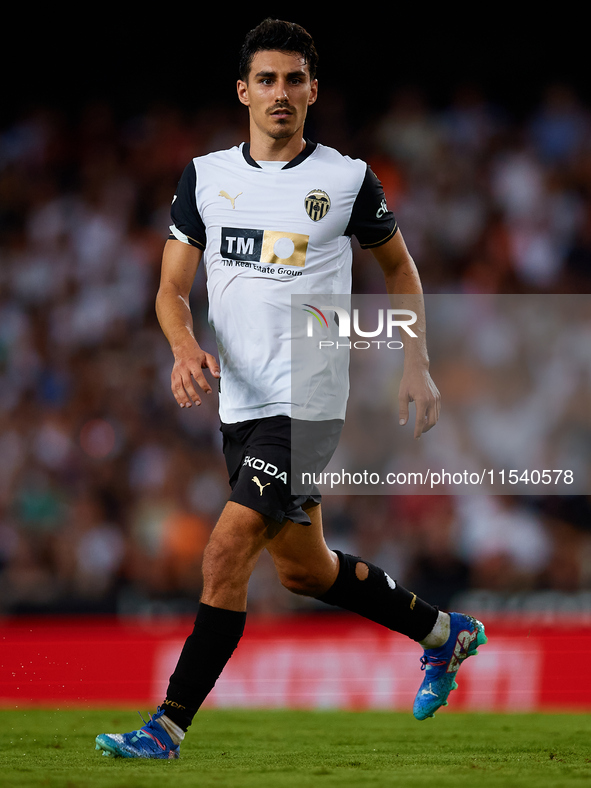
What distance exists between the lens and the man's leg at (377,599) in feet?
12.4

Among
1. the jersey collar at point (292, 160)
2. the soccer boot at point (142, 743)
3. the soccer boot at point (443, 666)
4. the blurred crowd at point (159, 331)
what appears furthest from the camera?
the blurred crowd at point (159, 331)

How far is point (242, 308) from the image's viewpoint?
12.2 feet

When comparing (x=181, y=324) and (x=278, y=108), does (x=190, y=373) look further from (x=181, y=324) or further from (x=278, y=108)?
(x=278, y=108)

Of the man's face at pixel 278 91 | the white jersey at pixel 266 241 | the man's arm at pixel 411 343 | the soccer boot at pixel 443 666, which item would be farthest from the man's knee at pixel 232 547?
the man's face at pixel 278 91

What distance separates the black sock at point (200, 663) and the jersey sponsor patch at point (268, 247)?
1300mm

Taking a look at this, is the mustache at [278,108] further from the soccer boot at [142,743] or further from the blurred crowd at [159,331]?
the blurred crowd at [159,331]

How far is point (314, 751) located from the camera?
12.4ft

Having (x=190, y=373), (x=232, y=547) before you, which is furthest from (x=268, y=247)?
(x=232, y=547)

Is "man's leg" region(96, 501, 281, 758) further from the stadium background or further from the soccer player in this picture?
the stadium background

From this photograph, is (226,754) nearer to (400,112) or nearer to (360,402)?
(360,402)

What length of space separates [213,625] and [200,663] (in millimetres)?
135

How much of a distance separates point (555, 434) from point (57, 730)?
5.31 meters

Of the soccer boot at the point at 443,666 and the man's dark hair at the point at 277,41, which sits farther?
the soccer boot at the point at 443,666

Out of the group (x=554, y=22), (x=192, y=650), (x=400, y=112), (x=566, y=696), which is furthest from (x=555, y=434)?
(x=192, y=650)
